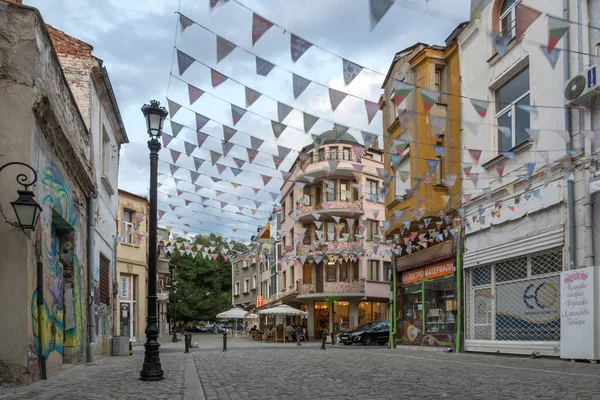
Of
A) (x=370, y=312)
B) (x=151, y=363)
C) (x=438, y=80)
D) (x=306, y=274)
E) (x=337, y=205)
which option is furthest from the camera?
(x=306, y=274)

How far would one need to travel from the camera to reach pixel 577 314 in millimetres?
12609

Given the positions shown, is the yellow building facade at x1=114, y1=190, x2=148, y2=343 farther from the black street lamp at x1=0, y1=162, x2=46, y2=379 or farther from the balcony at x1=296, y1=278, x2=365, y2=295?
the black street lamp at x1=0, y1=162, x2=46, y2=379

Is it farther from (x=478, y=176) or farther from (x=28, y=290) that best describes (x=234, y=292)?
(x=28, y=290)

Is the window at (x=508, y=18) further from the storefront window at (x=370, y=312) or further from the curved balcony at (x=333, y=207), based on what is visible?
the storefront window at (x=370, y=312)

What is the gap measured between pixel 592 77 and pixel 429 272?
1069 cm

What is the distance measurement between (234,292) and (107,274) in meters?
52.7

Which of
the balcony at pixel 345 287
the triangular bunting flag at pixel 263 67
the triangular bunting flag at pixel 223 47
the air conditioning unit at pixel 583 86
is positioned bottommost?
the balcony at pixel 345 287

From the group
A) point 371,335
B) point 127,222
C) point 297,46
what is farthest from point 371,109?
point 127,222

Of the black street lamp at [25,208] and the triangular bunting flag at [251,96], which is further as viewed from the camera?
the triangular bunting flag at [251,96]

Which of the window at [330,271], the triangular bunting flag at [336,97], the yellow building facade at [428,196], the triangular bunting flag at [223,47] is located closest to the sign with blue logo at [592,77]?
the yellow building facade at [428,196]

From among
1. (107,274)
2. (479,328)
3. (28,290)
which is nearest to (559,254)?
(479,328)

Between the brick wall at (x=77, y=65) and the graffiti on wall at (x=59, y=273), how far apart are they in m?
3.54

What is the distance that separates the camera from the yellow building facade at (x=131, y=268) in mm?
31453

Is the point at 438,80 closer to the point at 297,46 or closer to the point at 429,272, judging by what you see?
the point at 429,272
